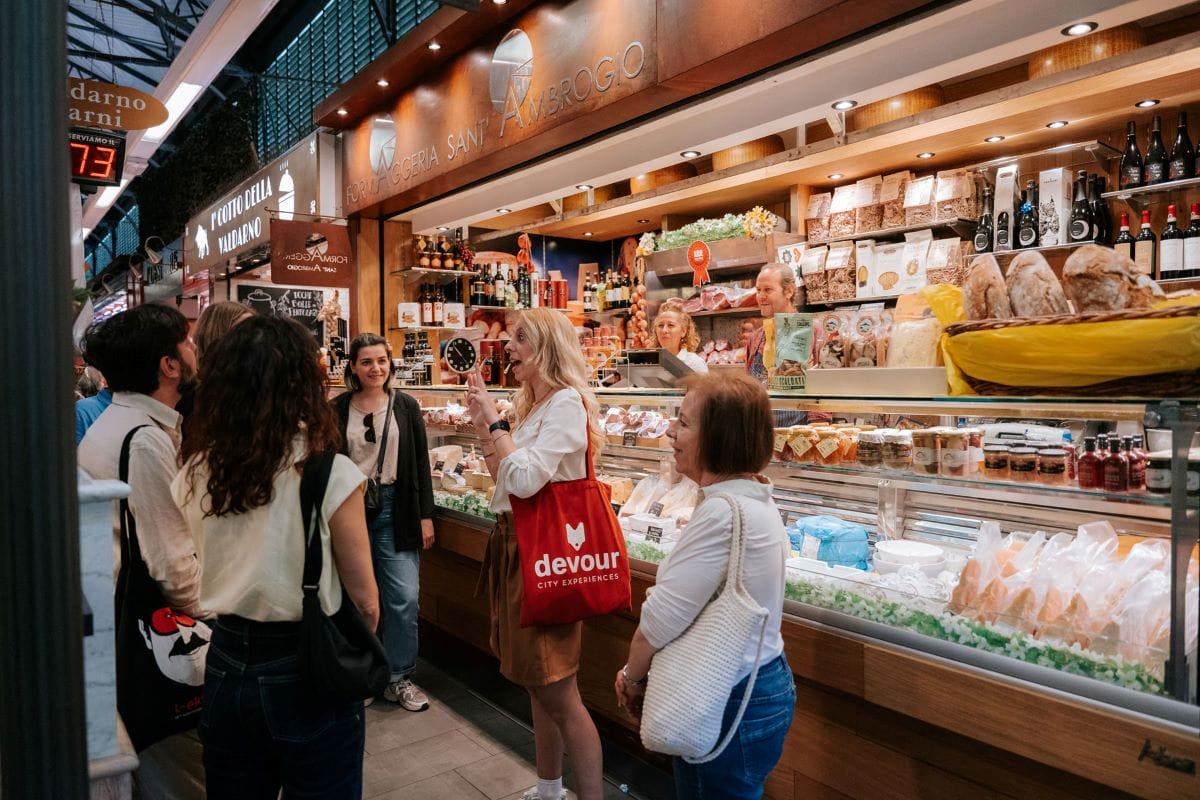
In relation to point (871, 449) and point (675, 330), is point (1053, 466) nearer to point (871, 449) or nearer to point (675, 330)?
point (871, 449)

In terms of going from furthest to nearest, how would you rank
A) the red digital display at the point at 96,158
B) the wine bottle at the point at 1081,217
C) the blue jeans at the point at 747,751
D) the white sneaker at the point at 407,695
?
the red digital display at the point at 96,158, the wine bottle at the point at 1081,217, the white sneaker at the point at 407,695, the blue jeans at the point at 747,751

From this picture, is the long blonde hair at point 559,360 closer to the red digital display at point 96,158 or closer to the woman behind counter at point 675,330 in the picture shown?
the woman behind counter at point 675,330

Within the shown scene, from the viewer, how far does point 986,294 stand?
238 cm

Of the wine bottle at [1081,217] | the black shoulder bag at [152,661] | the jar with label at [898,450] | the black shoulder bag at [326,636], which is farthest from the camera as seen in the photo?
the wine bottle at [1081,217]

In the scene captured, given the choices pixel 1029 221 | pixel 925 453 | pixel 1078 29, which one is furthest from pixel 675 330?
pixel 925 453

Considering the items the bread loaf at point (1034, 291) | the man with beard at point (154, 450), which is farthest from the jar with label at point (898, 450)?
the man with beard at point (154, 450)

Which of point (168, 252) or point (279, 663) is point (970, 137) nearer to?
point (279, 663)

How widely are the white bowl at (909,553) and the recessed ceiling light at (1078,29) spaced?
2.13 meters

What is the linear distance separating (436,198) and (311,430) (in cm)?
499

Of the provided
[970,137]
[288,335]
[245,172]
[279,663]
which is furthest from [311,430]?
[245,172]

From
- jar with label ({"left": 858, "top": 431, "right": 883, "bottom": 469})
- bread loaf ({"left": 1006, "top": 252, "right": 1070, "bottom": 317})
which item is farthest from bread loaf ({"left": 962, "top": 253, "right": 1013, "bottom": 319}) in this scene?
jar with label ({"left": 858, "top": 431, "right": 883, "bottom": 469})

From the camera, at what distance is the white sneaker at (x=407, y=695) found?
414 cm

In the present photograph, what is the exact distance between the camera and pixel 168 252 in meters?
17.3

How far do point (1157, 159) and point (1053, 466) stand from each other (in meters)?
3.41
